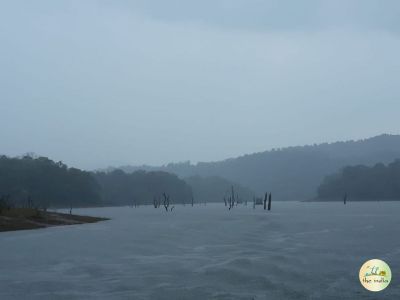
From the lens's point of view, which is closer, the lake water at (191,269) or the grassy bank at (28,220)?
the lake water at (191,269)

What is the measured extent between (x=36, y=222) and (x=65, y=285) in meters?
47.4

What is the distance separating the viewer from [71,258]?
35062 mm

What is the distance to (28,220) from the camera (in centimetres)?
6775

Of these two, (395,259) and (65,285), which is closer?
(65,285)

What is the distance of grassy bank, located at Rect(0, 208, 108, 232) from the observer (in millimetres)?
62331

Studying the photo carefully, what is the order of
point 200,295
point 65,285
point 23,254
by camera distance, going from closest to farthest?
point 200,295, point 65,285, point 23,254

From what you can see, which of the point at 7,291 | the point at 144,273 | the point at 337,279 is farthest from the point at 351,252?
the point at 7,291

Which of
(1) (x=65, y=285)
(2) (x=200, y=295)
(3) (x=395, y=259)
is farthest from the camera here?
(3) (x=395, y=259)

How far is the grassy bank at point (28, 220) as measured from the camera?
6233cm

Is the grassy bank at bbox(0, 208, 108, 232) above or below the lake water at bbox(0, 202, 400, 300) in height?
above

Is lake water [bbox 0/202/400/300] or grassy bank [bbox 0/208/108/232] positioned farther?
grassy bank [bbox 0/208/108/232]

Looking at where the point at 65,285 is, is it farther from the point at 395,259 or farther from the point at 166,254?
the point at 395,259

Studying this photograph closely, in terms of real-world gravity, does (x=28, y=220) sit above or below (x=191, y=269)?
above

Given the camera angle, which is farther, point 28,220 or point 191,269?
point 28,220
